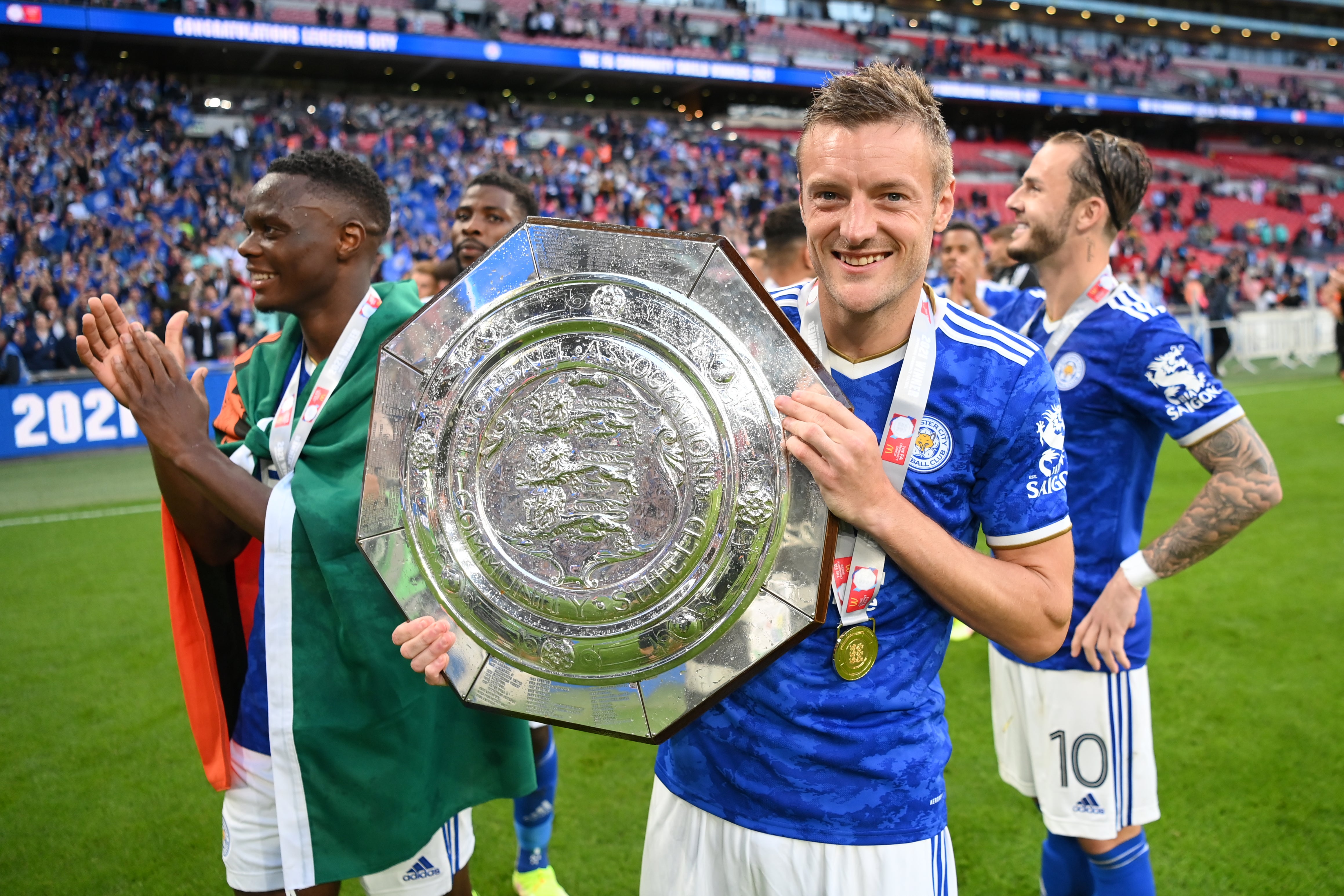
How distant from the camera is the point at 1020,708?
2559 mm

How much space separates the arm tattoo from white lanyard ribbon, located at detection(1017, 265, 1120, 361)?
421 millimetres

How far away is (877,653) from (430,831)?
1175mm

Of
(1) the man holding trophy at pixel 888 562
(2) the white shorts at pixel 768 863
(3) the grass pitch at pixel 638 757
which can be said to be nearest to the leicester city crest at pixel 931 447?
(1) the man holding trophy at pixel 888 562

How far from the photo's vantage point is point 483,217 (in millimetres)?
3838

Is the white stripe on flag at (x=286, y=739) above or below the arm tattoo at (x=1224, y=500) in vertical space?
below

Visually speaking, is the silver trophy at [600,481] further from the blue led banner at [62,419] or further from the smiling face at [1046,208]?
the blue led banner at [62,419]

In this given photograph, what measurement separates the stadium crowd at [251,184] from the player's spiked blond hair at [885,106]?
11.4 meters

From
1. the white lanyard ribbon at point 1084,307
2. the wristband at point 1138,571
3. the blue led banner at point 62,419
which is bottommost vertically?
the blue led banner at point 62,419

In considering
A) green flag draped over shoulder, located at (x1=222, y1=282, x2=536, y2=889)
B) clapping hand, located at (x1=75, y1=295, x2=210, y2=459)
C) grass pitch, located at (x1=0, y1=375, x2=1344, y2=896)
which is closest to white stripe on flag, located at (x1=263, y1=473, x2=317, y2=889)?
green flag draped over shoulder, located at (x1=222, y1=282, x2=536, y2=889)

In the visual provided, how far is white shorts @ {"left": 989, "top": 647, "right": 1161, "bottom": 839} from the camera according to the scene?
237 centimetres

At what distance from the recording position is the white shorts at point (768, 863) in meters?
1.50

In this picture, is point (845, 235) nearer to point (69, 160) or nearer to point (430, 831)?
point (430, 831)

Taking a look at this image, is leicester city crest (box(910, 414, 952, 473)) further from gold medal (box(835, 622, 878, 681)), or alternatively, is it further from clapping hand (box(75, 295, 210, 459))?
clapping hand (box(75, 295, 210, 459))

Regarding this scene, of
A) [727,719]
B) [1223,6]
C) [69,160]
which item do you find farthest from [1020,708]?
[1223,6]
